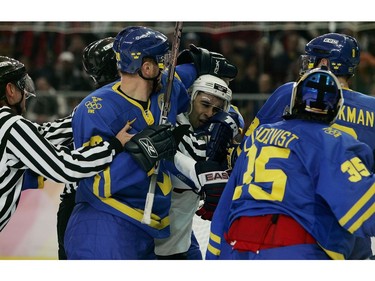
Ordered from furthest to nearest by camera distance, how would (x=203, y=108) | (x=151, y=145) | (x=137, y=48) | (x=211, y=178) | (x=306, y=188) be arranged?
(x=203, y=108) < (x=211, y=178) < (x=137, y=48) < (x=151, y=145) < (x=306, y=188)

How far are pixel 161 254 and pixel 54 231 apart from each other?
1.18 metres

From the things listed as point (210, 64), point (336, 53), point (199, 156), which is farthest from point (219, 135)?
point (336, 53)

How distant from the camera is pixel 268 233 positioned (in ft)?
8.43

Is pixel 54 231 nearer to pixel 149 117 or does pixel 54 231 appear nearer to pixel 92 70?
pixel 92 70

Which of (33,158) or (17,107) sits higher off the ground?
(17,107)

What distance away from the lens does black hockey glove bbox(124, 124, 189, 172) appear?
2.92 metres

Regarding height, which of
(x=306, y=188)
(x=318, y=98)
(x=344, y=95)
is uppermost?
(x=318, y=98)

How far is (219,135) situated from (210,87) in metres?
0.23

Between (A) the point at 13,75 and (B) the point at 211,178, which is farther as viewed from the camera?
(B) the point at 211,178

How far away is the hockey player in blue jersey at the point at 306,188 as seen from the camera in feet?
8.11

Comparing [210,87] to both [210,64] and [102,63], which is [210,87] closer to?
[210,64]

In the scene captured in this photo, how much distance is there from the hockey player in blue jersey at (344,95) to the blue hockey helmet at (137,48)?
0.50 m

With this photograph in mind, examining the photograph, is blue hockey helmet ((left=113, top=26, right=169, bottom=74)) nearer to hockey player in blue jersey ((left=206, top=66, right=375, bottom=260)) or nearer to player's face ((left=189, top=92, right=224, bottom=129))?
player's face ((left=189, top=92, right=224, bottom=129))

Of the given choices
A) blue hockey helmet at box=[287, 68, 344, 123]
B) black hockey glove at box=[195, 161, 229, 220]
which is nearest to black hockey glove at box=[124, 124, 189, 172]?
black hockey glove at box=[195, 161, 229, 220]
